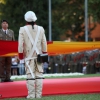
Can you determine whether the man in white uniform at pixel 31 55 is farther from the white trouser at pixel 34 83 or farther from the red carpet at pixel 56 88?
the red carpet at pixel 56 88

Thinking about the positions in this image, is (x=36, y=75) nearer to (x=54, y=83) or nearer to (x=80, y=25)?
(x=54, y=83)

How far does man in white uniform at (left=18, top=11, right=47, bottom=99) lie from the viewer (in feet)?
36.2

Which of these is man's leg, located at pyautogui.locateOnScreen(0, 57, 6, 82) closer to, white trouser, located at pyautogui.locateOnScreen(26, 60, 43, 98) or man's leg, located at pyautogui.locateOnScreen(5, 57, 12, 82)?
man's leg, located at pyautogui.locateOnScreen(5, 57, 12, 82)

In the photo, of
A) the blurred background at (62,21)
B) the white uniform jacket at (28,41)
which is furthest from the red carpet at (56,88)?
the blurred background at (62,21)

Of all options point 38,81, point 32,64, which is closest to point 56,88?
point 38,81

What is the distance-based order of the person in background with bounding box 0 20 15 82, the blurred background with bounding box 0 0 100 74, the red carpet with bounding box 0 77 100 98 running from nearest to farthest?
the red carpet with bounding box 0 77 100 98, the person in background with bounding box 0 20 15 82, the blurred background with bounding box 0 0 100 74

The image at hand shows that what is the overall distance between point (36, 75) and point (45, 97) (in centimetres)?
59

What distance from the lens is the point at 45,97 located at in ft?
37.0

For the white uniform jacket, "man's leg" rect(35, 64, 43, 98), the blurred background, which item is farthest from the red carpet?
the blurred background

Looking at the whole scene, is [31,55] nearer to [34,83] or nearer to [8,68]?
[34,83]

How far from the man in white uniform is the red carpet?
2.42 feet

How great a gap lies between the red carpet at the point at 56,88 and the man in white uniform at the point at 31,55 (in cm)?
74

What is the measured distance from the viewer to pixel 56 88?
12117 mm

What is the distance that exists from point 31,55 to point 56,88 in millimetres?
1446
